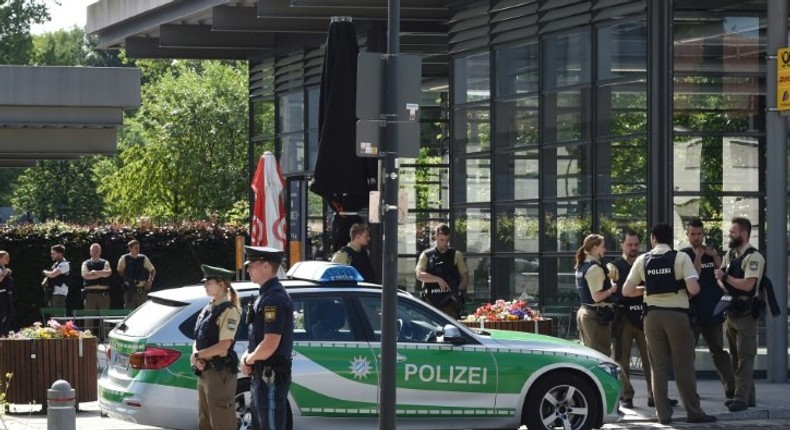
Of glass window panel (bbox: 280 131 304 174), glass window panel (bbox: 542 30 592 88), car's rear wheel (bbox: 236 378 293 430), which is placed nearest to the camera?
car's rear wheel (bbox: 236 378 293 430)

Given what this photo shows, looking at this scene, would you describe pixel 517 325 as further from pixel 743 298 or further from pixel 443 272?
pixel 743 298

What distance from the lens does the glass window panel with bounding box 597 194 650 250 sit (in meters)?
19.0

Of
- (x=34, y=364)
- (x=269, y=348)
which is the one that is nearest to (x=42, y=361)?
(x=34, y=364)

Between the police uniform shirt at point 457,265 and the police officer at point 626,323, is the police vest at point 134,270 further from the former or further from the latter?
the police officer at point 626,323

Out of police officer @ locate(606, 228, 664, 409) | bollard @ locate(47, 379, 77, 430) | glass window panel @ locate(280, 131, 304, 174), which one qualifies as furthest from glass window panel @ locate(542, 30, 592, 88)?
bollard @ locate(47, 379, 77, 430)

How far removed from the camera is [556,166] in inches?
826

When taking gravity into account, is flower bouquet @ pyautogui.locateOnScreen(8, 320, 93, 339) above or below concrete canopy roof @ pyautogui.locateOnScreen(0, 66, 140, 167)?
below

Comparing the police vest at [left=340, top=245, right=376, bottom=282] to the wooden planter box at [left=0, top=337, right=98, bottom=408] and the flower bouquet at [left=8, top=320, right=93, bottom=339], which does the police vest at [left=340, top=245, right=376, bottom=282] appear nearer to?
the flower bouquet at [left=8, top=320, right=93, bottom=339]

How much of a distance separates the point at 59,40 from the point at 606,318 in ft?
355

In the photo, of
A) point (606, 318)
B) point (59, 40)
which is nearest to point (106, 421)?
point (606, 318)

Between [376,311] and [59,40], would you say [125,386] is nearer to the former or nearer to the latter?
[376,311]

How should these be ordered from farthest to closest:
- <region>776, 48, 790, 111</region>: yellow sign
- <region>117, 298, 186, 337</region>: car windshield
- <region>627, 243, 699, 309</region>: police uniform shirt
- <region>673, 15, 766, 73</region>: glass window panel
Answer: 1. <region>673, 15, 766, 73</region>: glass window panel
2. <region>776, 48, 790, 111</region>: yellow sign
3. <region>627, 243, 699, 309</region>: police uniform shirt
4. <region>117, 298, 186, 337</region>: car windshield

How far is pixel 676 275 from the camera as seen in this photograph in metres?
14.7

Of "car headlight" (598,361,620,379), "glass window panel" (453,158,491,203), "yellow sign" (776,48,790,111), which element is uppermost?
"yellow sign" (776,48,790,111)
